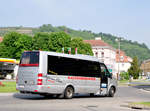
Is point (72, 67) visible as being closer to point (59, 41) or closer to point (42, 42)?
point (59, 41)

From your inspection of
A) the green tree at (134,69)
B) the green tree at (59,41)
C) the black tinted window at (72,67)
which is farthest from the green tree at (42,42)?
the black tinted window at (72,67)

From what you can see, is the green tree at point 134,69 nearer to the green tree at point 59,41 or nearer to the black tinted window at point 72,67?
the green tree at point 59,41

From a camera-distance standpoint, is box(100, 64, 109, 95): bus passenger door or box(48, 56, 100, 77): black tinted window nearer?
box(48, 56, 100, 77): black tinted window

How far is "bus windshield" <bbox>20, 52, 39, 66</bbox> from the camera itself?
1869 centimetres

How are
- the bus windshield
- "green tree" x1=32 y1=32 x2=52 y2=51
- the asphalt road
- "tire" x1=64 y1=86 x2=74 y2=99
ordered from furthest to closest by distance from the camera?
1. "green tree" x1=32 y1=32 x2=52 y2=51
2. "tire" x1=64 y1=86 x2=74 y2=99
3. the bus windshield
4. the asphalt road

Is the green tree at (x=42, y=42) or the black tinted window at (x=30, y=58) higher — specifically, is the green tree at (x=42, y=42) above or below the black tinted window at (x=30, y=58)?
above

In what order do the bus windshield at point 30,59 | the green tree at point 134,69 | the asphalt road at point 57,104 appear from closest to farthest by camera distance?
the asphalt road at point 57,104, the bus windshield at point 30,59, the green tree at point 134,69

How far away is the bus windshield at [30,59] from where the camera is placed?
18.7 meters

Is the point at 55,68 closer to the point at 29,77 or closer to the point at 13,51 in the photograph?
the point at 29,77

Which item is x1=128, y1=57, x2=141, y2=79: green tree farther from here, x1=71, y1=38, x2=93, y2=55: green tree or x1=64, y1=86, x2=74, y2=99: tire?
x1=64, y1=86, x2=74, y2=99: tire

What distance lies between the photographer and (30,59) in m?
19.0

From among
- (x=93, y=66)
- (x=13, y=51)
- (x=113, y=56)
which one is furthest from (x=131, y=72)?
(x=93, y=66)

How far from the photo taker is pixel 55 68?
19406 millimetres

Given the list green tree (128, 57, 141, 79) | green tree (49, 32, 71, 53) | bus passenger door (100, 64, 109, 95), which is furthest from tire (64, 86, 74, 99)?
green tree (128, 57, 141, 79)
